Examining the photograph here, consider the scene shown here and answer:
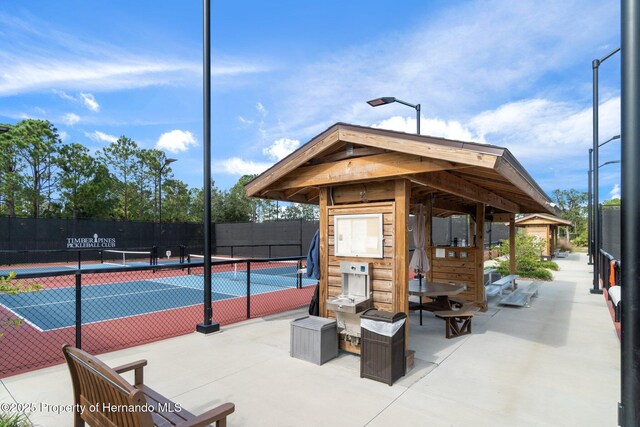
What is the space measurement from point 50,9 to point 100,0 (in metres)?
2.77

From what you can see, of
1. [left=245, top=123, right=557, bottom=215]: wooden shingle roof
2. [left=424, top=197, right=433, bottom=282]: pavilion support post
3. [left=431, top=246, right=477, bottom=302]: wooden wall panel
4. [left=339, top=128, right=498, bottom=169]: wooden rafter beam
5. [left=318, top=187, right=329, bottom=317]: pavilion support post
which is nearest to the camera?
[left=339, top=128, right=498, bottom=169]: wooden rafter beam

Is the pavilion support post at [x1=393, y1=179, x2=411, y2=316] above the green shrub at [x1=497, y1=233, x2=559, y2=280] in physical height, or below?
above

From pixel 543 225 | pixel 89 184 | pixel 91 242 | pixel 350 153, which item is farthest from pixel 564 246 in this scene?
pixel 89 184

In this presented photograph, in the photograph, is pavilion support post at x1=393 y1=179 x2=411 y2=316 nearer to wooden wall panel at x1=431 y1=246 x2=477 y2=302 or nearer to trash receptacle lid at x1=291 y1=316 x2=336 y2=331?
trash receptacle lid at x1=291 y1=316 x2=336 y2=331

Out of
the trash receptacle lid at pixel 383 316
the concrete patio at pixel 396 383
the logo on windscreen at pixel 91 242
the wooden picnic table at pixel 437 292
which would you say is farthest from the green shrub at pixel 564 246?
the logo on windscreen at pixel 91 242

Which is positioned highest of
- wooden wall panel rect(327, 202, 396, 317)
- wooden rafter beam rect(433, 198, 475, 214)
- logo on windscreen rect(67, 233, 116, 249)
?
wooden rafter beam rect(433, 198, 475, 214)

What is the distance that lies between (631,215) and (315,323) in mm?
3627

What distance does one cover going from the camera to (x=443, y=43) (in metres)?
9.86

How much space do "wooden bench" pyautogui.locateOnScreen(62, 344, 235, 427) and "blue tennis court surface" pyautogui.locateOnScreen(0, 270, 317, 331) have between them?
5.57m

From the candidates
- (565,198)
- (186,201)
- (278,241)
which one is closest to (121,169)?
(186,201)

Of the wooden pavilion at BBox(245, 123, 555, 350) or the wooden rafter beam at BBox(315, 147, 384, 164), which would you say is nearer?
the wooden pavilion at BBox(245, 123, 555, 350)

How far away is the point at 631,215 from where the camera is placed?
1993 millimetres

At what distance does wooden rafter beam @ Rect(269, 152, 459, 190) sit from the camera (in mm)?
4086

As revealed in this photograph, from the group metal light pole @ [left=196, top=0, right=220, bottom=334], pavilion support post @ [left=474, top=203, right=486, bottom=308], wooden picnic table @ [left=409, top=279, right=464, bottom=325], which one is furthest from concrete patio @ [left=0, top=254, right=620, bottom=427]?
pavilion support post @ [left=474, top=203, right=486, bottom=308]
